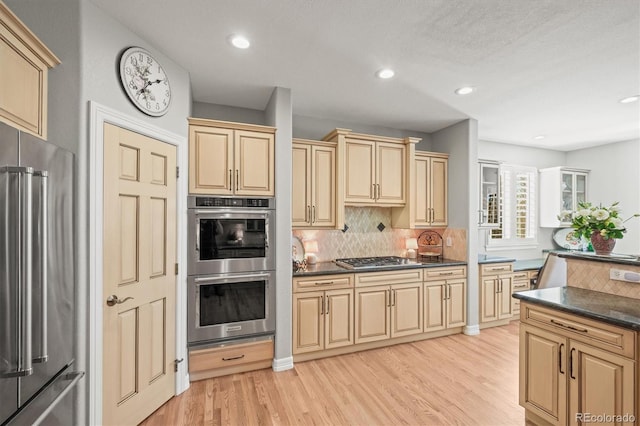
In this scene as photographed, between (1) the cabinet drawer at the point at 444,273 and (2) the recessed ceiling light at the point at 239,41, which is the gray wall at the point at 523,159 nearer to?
(1) the cabinet drawer at the point at 444,273

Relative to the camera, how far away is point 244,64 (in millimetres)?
2428

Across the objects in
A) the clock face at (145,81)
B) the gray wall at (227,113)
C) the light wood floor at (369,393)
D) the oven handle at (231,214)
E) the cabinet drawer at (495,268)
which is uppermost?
the gray wall at (227,113)

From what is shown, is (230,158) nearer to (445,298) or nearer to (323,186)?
(323,186)

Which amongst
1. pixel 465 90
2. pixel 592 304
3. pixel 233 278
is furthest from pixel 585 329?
pixel 233 278

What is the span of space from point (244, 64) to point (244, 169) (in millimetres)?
892

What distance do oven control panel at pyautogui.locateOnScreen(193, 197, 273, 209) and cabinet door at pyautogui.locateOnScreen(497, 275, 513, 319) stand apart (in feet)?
11.0

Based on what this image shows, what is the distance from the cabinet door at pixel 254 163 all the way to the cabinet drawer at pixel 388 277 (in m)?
1.37

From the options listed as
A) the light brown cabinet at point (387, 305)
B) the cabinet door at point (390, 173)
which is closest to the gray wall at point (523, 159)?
the cabinet door at point (390, 173)

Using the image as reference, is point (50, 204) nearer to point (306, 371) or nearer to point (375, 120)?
point (306, 371)

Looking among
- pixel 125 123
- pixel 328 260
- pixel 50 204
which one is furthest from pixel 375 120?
pixel 50 204

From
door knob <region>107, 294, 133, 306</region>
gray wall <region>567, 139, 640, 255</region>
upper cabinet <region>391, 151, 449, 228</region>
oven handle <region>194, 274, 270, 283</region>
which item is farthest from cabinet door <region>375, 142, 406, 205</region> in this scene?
gray wall <region>567, 139, 640, 255</region>

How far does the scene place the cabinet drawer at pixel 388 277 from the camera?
3.19 meters

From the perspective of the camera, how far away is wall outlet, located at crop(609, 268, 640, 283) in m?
1.88

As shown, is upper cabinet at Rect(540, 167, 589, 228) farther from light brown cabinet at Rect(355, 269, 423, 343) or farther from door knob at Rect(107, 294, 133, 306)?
door knob at Rect(107, 294, 133, 306)
